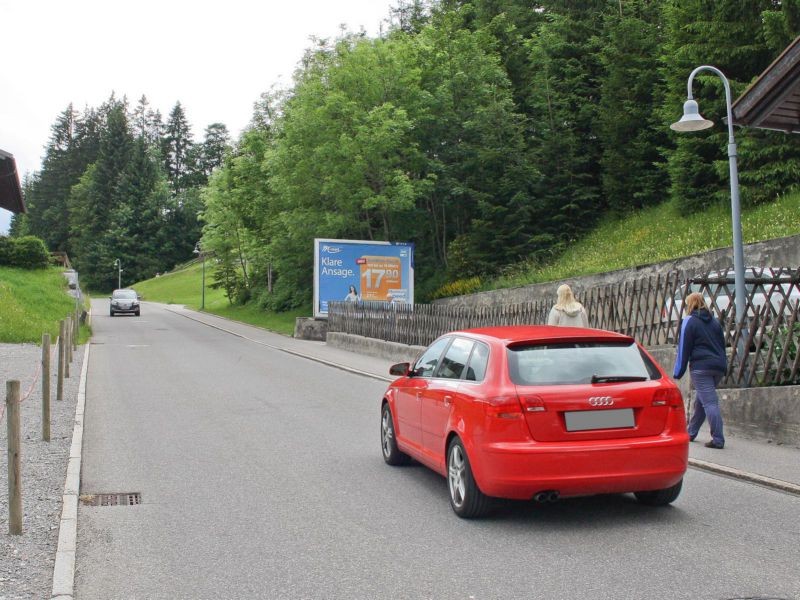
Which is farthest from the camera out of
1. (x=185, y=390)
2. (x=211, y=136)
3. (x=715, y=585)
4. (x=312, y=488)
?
(x=211, y=136)

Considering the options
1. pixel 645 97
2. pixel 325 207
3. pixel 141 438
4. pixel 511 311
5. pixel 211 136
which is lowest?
pixel 141 438

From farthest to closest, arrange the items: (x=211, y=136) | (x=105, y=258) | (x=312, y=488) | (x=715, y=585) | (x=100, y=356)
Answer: (x=211, y=136), (x=105, y=258), (x=100, y=356), (x=312, y=488), (x=715, y=585)

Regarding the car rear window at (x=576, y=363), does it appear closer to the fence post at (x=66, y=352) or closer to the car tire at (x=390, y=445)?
the car tire at (x=390, y=445)

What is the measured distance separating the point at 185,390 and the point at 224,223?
41397mm

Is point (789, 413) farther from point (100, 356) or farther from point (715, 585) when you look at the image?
point (100, 356)

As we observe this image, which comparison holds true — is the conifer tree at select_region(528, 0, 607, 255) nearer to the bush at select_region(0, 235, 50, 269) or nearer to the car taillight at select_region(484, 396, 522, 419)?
the bush at select_region(0, 235, 50, 269)

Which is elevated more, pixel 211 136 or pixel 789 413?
pixel 211 136

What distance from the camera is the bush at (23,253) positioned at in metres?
42.1

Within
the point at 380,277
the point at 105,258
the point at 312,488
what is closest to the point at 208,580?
the point at 312,488

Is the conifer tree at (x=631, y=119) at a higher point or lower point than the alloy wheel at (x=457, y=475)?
higher

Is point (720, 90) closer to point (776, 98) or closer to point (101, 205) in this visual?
point (776, 98)

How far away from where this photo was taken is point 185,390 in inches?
602

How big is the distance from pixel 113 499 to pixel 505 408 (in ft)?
11.8

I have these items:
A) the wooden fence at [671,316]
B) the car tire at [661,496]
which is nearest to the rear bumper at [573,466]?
the car tire at [661,496]
